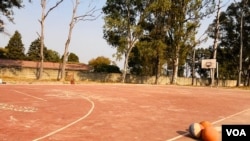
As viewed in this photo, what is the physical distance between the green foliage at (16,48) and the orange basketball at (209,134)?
225 ft

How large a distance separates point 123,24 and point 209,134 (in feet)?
137

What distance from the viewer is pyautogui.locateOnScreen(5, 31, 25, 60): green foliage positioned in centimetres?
7975

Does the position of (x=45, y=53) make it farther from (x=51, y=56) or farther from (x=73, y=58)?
(x=73, y=58)

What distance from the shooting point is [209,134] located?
12844 mm

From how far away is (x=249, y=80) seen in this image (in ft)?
251

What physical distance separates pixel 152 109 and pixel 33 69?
1536 inches

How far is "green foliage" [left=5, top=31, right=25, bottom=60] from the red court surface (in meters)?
56.5

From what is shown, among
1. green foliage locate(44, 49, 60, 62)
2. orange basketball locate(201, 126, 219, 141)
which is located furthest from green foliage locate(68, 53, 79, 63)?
orange basketball locate(201, 126, 219, 141)

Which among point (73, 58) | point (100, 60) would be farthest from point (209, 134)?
point (73, 58)

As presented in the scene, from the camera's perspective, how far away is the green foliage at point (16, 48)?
79.8m

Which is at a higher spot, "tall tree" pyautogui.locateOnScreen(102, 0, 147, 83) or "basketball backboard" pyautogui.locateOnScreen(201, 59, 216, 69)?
"tall tree" pyautogui.locateOnScreen(102, 0, 147, 83)

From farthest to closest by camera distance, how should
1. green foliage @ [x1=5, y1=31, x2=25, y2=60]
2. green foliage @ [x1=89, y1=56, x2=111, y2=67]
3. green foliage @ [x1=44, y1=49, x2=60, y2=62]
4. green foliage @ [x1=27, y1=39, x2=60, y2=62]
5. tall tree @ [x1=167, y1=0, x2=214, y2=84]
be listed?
green foliage @ [x1=89, y1=56, x2=111, y2=67]
green foliage @ [x1=44, y1=49, x2=60, y2=62]
green foliage @ [x1=27, y1=39, x2=60, y2=62]
green foliage @ [x1=5, y1=31, x2=25, y2=60]
tall tree @ [x1=167, y1=0, x2=214, y2=84]

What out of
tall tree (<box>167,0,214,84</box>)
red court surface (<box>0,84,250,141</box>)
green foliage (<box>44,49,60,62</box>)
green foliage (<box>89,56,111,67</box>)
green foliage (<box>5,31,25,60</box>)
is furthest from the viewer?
green foliage (<box>89,56,111,67</box>)

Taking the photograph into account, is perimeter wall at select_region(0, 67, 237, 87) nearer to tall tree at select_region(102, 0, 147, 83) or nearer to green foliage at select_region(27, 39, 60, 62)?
tall tree at select_region(102, 0, 147, 83)
